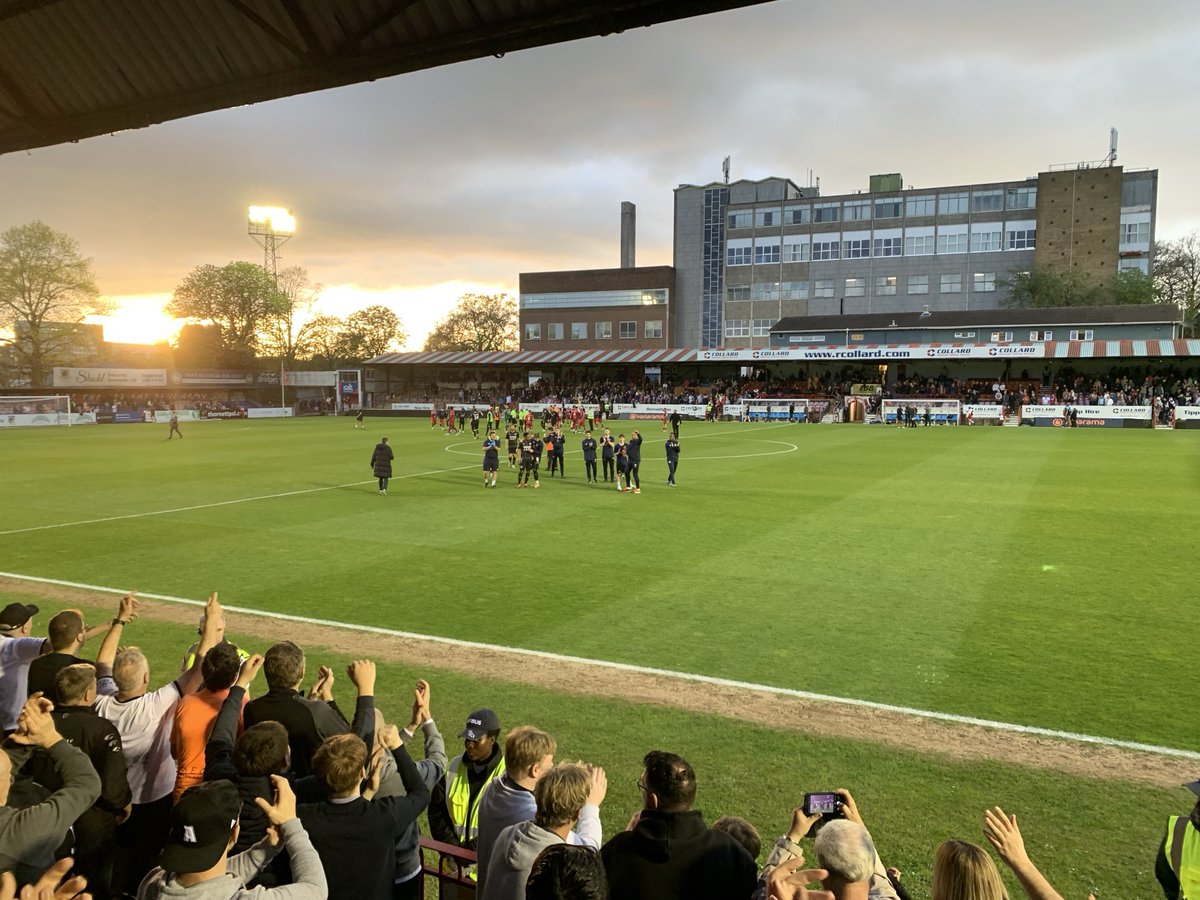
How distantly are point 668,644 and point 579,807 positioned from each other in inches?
232

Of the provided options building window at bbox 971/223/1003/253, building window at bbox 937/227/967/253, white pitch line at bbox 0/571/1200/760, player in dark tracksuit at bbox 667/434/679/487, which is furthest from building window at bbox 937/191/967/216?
white pitch line at bbox 0/571/1200/760

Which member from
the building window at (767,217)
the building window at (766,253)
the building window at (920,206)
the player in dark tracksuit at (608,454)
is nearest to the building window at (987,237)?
the building window at (920,206)

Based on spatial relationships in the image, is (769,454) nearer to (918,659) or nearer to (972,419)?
(918,659)

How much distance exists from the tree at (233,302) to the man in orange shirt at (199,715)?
9083 centimetres

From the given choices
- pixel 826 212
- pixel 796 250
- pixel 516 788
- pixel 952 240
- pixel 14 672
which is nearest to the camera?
pixel 516 788

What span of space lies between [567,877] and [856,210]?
86578 millimetres

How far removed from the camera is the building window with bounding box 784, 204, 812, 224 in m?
82.6

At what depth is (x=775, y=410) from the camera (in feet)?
187

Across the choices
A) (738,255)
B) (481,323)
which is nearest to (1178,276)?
(738,255)

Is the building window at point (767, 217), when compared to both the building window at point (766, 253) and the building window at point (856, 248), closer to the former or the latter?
the building window at point (766, 253)

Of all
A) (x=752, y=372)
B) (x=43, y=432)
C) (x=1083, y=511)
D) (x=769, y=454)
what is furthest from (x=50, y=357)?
(x=1083, y=511)

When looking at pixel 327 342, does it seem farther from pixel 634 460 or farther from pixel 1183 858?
pixel 1183 858

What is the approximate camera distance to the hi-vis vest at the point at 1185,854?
3176 mm

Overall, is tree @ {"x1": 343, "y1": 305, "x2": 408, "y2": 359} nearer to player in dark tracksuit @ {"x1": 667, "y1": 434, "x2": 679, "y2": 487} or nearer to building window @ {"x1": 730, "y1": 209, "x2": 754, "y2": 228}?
building window @ {"x1": 730, "y1": 209, "x2": 754, "y2": 228}
